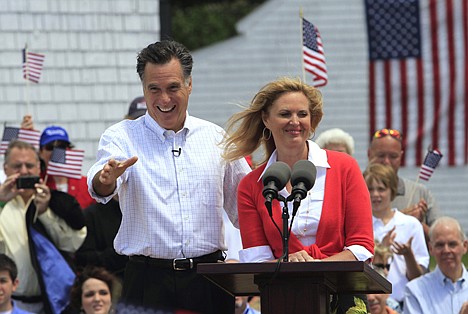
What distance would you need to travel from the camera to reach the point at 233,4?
34.9 metres

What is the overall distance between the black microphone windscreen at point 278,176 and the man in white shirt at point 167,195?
68 centimetres

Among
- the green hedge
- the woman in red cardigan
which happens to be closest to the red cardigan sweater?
the woman in red cardigan

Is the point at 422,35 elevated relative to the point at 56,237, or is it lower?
elevated

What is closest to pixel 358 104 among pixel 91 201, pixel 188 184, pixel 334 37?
pixel 334 37

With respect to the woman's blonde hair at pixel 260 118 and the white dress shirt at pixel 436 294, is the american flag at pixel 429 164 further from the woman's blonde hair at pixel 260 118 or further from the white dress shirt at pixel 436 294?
the woman's blonde hair at pixel 260 118

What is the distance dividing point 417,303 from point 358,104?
11.0 metres

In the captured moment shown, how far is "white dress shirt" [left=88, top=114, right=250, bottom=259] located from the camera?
5887 mm

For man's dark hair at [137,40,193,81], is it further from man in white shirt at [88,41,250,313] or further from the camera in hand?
the camera in hand

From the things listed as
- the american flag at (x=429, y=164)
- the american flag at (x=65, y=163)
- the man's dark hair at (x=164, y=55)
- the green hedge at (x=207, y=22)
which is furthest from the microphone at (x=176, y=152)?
the green hedge at (x=207, y=22)

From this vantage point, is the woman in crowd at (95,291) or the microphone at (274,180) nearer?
the microphone at (274,180)

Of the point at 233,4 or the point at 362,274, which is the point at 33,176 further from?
the point at 233,4

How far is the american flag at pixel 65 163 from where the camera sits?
9477 millimetres

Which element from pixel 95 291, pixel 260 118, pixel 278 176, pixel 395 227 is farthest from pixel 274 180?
pixel 395 227

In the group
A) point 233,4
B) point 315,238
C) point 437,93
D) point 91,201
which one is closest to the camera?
point 315,238
